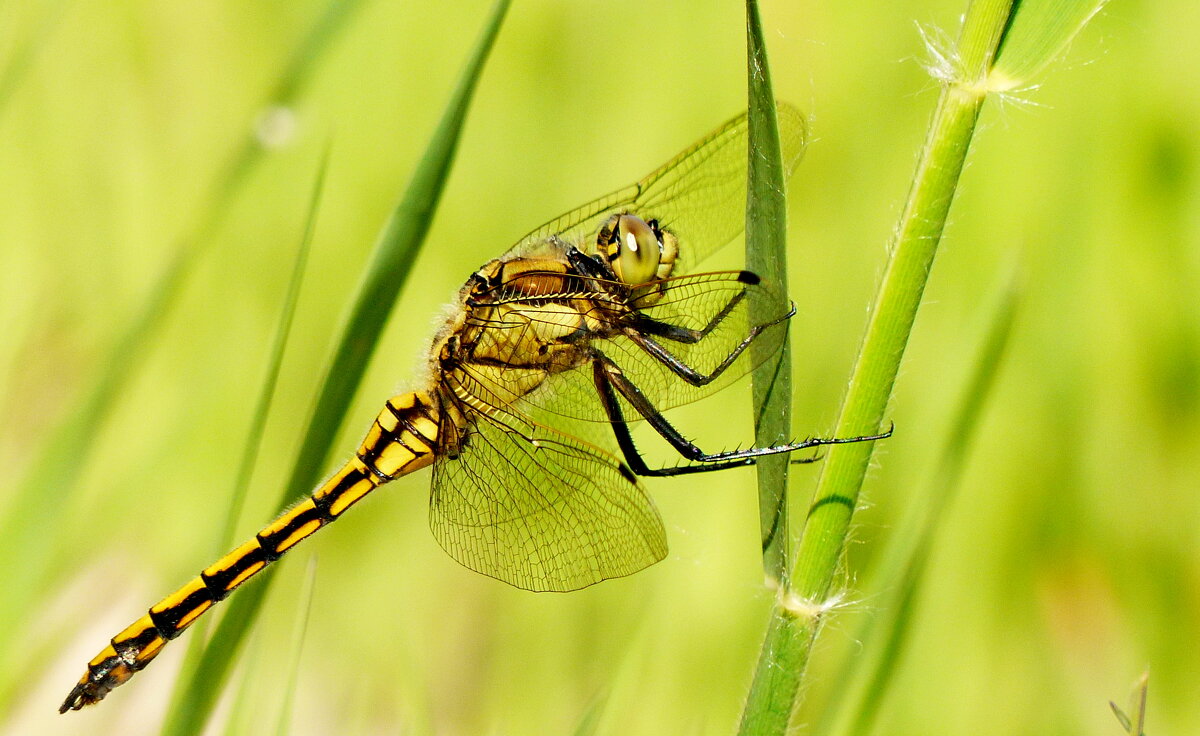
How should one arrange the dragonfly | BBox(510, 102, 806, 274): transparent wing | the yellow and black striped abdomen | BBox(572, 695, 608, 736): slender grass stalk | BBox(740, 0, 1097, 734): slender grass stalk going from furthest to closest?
1. BBox(510, 102, 806, 274): transparent wing
2. the dragonfly
3. the yellow and black striped abdomen
4. BBox(572, 695, 608, 736): slender grass stalk
5. BBox(740, 0, 1097, 734): slender grass stalk

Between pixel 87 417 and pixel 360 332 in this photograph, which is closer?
pixel 360 332

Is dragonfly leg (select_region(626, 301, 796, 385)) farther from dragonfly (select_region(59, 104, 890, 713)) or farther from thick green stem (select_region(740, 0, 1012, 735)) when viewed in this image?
thick green stem (select_region(740, 0, 1012, 735))

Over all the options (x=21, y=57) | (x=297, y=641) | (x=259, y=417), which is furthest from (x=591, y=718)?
(x=21, y=57)

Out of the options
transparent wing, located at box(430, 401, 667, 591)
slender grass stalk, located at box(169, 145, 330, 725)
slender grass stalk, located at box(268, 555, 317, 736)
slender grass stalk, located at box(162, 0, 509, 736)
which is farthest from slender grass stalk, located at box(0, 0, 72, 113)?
transparent wing, located at box(430, 401, 667, 591)

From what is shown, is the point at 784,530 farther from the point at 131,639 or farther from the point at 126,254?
the point at 126,254

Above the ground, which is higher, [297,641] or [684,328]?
[684,328]

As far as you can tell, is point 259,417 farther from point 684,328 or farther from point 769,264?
point 684,328

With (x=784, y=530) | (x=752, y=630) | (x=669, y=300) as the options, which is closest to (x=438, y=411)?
(x=669, y=300)

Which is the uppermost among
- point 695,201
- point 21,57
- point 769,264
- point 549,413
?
point 21,57
